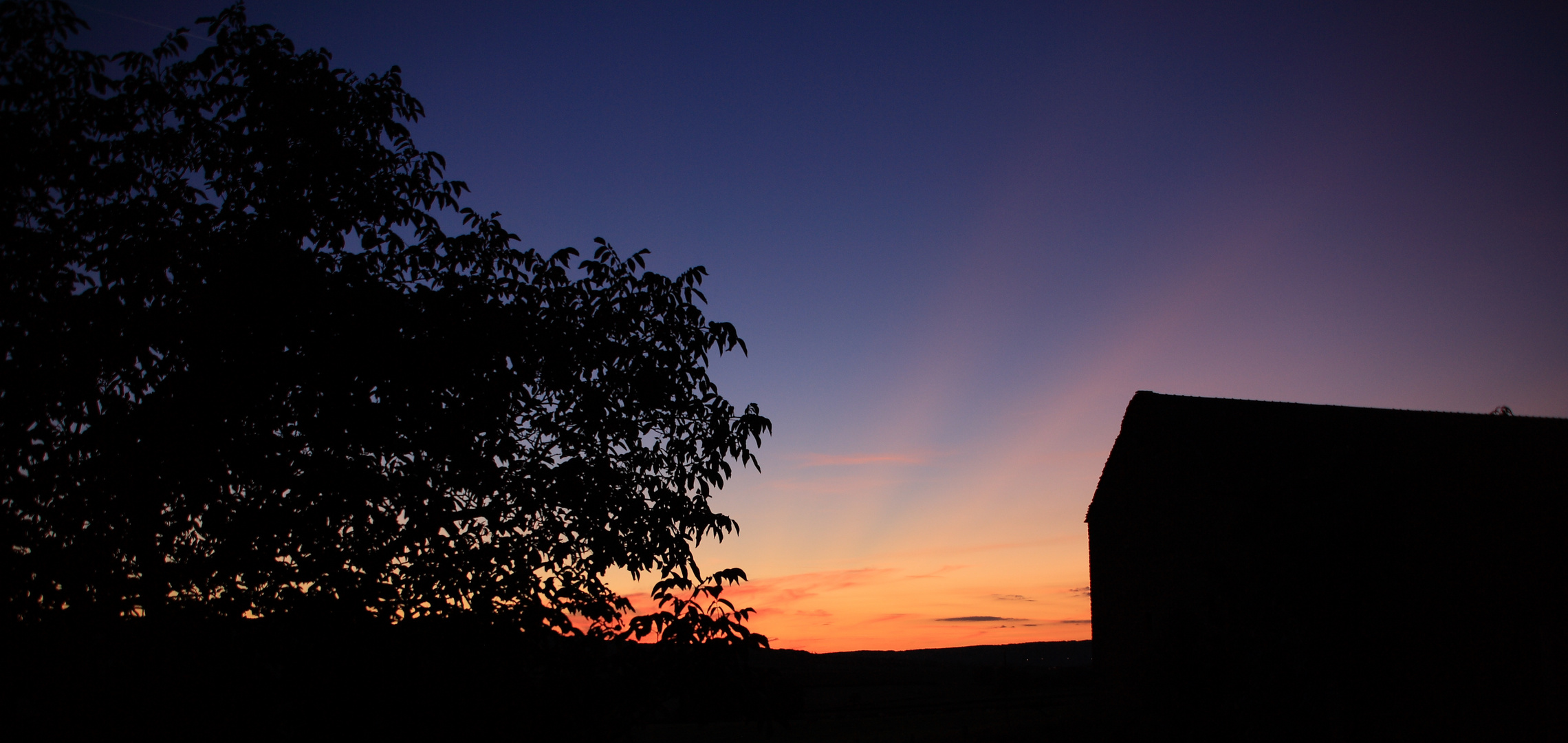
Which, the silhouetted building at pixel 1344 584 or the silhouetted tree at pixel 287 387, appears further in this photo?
the silhouetted building at pixel 1344 584

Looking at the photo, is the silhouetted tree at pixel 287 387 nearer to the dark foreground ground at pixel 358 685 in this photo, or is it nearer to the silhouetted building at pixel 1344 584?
the dark foreground ground at pixel 358 685

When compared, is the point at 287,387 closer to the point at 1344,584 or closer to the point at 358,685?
the point at 358,685

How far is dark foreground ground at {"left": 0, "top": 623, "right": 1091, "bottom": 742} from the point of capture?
4652mm

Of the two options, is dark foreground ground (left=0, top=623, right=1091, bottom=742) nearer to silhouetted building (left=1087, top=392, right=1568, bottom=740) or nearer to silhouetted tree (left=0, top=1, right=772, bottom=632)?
silhouetted tree (left=0, top=1, right=772, bottom=632)

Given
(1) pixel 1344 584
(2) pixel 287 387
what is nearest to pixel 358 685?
(2) pixel 287 387

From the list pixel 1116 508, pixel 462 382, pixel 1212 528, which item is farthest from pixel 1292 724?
pixel 462 382

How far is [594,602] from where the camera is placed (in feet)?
18.5

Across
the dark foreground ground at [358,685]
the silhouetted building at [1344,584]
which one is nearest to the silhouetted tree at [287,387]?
the dark foreground ground at [358,685]

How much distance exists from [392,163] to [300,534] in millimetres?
3537

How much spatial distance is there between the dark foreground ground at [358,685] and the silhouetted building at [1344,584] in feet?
55.8

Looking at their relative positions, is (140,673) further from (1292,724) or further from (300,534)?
(1292,724)

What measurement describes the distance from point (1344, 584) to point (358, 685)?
2445 centimetres

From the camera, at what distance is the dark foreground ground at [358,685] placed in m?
4.65

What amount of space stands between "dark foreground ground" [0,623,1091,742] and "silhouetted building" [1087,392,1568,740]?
17.0 metres
